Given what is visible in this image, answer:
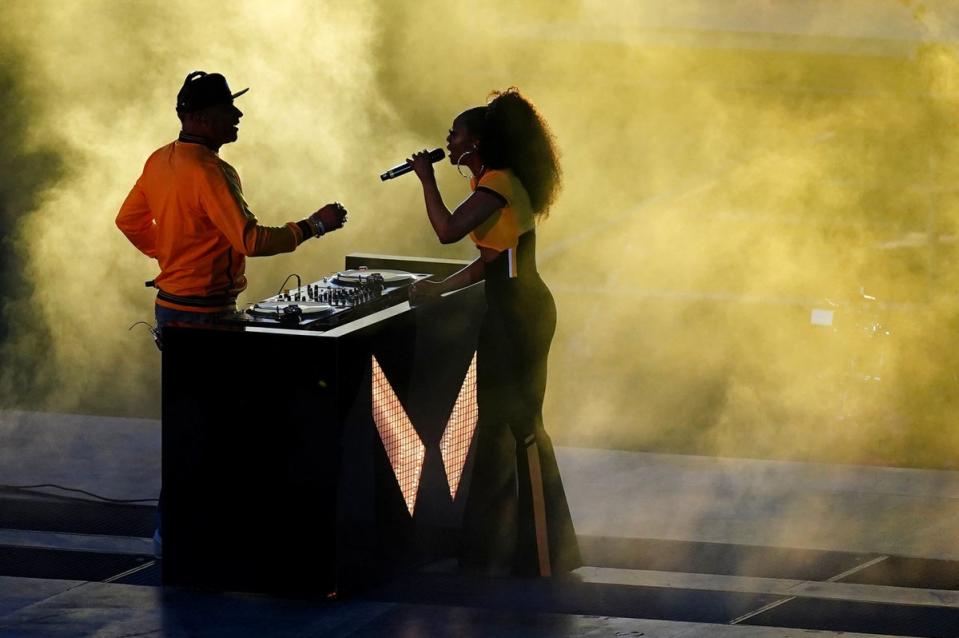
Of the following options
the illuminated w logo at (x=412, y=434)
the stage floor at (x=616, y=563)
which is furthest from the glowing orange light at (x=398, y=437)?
the stage floor at (x=616, y=563)

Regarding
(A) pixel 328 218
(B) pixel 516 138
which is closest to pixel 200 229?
(A) pixel 328 218

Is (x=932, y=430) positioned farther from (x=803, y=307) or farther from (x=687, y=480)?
(x=803, y=307)

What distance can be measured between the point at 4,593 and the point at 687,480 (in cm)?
319

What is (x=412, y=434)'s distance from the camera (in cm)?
613

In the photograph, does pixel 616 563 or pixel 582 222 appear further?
pixel 582 222

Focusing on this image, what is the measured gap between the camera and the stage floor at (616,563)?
5633 millimetres

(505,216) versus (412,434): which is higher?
(505,216)

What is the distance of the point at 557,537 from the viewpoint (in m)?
6.12

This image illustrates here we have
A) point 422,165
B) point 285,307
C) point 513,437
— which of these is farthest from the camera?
point 513,437

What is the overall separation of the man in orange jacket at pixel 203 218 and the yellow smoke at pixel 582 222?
125 inches

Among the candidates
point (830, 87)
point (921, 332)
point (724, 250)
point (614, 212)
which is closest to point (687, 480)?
point (921, 332)

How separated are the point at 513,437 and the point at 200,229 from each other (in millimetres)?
1411

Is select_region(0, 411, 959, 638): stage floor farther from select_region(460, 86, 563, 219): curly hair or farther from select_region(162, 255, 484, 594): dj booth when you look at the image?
select_region(460, 86, 563, 219): curly hair

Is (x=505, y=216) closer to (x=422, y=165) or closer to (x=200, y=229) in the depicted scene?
(x=422, y=165)
